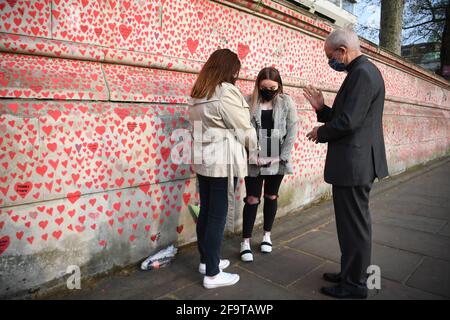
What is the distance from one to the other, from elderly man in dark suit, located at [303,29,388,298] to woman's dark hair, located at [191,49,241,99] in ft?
2.42

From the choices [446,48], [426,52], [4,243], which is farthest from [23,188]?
[426,52]

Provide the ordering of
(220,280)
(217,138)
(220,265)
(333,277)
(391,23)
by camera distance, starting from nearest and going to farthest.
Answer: (217,138), (220,280), (333,277), (220,265), (391,23)

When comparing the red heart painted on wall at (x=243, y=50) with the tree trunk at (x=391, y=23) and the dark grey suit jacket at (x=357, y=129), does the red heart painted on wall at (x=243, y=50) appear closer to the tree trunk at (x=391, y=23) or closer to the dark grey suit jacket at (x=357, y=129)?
the dark grey suit jacket at (x=357, y=129)

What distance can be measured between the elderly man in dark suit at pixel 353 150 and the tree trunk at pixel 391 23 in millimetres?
8613

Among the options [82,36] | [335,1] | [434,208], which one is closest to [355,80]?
[82,36]

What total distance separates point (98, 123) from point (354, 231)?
2033 mm

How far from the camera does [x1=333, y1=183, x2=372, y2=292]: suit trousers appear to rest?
89.0 inches

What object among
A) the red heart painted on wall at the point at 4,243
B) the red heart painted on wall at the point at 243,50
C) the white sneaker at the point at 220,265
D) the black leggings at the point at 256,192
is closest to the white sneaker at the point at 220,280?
the white sneaker at the point at 220,265

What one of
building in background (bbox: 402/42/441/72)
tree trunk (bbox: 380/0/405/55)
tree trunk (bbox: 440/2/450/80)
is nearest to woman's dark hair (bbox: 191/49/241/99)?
tree trunk (bbox: 380/0/405/55)

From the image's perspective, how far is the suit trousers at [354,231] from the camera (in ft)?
7.42

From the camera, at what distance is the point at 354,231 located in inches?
89.6

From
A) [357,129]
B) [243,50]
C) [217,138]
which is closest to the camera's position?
[357,129]

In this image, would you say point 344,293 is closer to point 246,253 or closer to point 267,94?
point 246,253

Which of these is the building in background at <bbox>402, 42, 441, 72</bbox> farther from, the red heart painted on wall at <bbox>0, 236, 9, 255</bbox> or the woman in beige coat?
the red heart painted on wall at <bbox>0, 236, 9, 255</bbox>
